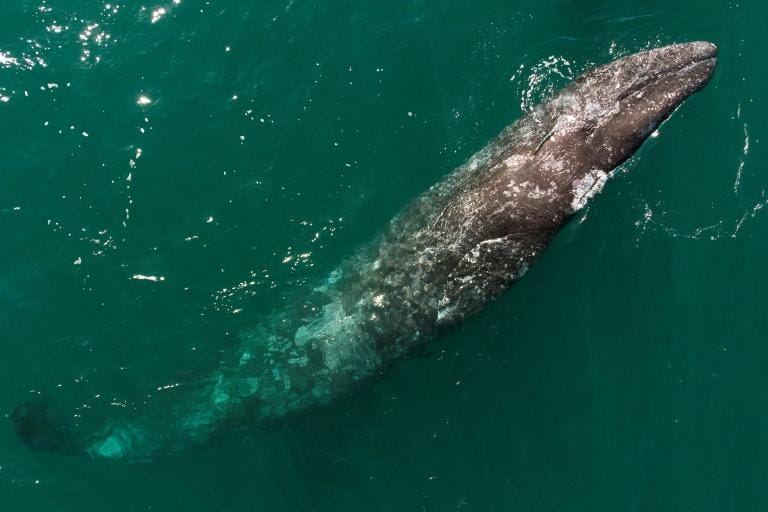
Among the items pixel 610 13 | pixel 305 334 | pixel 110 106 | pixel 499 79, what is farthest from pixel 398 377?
pixel 610 13

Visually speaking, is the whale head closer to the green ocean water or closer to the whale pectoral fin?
the green ocean water

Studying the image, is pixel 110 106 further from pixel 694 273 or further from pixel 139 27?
pixel 694 273

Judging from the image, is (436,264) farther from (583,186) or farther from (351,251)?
(583,186)

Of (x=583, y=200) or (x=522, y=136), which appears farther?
(x=522, y=136)

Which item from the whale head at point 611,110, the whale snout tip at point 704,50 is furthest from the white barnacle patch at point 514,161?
the whale snout tip at point 704,50

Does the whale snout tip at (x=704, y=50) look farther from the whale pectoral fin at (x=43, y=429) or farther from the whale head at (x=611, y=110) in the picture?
the whale pectoral fin at (x=43, y=429)

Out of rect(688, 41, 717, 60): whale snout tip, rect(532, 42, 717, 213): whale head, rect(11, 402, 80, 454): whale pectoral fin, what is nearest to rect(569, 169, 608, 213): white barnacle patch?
rect(532, 42, 717, 213): whale head
